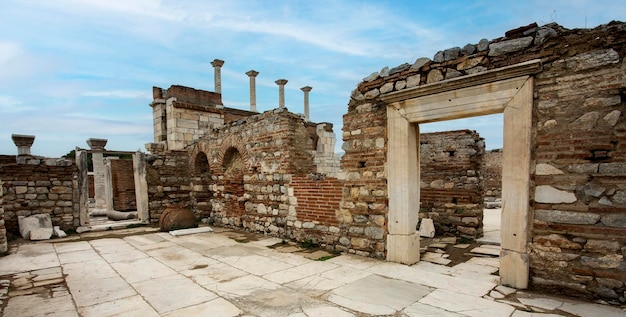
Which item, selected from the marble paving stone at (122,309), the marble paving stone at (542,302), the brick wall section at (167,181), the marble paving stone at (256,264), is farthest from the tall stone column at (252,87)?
the marble paving stone at (542,302)

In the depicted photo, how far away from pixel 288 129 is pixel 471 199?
417 cm

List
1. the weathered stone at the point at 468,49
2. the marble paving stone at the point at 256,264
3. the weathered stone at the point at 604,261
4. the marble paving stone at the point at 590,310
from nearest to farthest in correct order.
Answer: the marble paving stone at the point at 590,310 < the weathered stone at the point at 604,261 < the weathered stone at the point at 468,49 < the marble paving stone at the point at 256,264

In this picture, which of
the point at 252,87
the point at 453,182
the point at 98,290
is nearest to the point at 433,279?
the point at 453,182

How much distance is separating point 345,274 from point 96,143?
34.0 feet

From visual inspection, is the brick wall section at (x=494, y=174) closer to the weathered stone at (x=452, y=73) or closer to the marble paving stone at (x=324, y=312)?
the weathered stone at (x=452, y=73)

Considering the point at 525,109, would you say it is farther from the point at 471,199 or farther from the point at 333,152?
the point at 333,152

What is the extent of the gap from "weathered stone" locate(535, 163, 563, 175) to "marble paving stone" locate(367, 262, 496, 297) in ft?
4.88

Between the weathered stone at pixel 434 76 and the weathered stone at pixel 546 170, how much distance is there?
66.1 inches

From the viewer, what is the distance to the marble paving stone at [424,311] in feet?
10.0

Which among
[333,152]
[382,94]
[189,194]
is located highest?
[382,94]

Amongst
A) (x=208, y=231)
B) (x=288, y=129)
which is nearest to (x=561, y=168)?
(x=288, y=129)

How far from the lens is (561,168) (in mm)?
3459

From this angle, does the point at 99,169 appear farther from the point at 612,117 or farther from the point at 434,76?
the point at 612,117

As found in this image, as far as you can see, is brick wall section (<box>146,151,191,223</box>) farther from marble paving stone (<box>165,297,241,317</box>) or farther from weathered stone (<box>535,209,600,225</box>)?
weathered stone (<box>535,209,600,225</box>)
